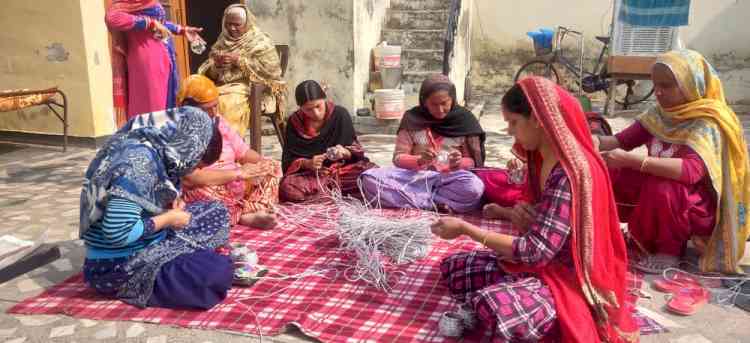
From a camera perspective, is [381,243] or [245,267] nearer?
Answer: [245,267]

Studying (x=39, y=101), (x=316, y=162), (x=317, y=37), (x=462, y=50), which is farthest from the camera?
(x=462, y=50)

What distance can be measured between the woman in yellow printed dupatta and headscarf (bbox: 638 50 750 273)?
3326mm

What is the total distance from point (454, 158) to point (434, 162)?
0.16 meters

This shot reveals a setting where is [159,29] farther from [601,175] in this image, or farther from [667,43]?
[667,43]

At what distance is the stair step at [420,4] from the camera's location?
8977 millimetres

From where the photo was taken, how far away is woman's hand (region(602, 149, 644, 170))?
317 centimetres

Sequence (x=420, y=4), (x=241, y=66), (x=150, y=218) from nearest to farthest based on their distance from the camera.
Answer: (x=150, y=218) → (x=241, y=66) → (x=420, y=4)

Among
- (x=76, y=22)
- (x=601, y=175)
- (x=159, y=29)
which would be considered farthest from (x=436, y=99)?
(x=76, y=22)

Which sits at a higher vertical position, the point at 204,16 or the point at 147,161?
the point at 204,16

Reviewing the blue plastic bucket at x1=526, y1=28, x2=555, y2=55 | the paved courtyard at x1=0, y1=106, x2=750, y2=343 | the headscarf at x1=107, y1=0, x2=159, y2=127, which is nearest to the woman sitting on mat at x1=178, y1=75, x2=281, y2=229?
the paved courtyard at x1=0, y1=106, x2=750, y2=343

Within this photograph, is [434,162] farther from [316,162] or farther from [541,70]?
[541,70]

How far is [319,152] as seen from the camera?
172 inches

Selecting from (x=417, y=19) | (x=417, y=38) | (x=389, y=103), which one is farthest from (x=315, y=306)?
(x=417, y=19)

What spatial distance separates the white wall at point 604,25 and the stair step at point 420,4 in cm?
272
